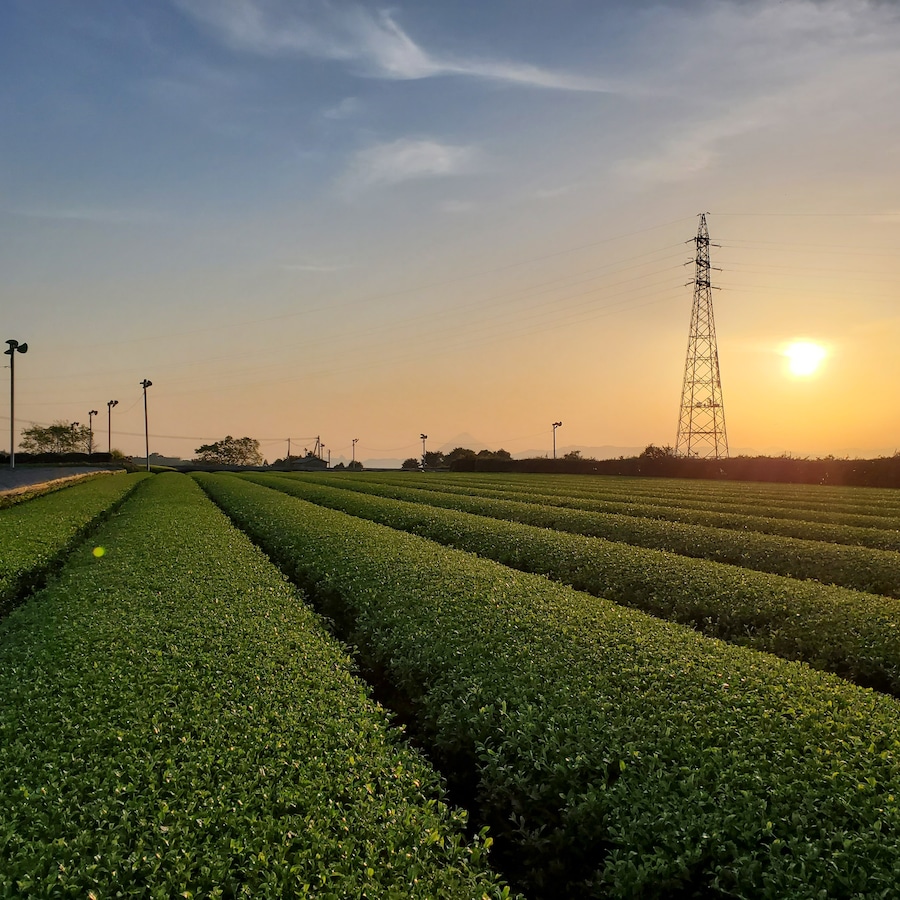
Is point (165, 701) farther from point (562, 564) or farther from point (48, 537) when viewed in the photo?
point (48, 537)

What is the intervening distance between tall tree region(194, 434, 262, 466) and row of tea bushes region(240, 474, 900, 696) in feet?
588

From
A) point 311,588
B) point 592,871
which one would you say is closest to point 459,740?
point 592,871

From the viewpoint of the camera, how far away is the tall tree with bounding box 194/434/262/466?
18662cm

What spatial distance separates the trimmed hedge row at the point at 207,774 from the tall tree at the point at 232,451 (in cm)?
18544

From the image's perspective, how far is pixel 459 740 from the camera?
6.47 m

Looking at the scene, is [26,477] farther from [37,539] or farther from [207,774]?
[207,774]

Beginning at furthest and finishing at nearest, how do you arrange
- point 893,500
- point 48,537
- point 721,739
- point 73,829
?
point 893,500 < point 48,537 < point 721,739 < point 73,829

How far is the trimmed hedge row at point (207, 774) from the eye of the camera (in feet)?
12.9

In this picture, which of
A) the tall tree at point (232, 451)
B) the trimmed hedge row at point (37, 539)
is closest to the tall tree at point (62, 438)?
the tall tree at point (232, 451)

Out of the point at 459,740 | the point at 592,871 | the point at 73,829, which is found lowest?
the point at 592,871

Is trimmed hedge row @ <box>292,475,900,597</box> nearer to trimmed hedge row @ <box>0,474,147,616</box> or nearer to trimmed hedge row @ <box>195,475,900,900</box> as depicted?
trimmed hedge row @ <box>195,475,900,900</box>

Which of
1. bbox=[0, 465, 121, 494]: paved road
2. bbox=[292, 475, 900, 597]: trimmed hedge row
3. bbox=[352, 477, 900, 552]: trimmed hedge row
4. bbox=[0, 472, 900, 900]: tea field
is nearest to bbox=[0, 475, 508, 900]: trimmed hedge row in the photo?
bbox=[0, 472, 900, 900]: tea field

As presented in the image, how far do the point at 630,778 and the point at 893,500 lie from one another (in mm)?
34809

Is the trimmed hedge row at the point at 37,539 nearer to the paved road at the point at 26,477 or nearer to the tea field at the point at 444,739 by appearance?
the tea field at the point at 444,739
